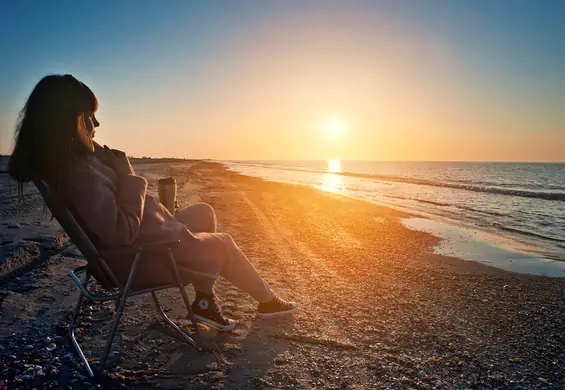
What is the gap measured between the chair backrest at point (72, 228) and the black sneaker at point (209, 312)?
3.34ft

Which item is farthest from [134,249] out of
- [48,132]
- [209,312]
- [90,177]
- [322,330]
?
[322,330]

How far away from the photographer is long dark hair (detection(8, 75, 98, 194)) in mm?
2535

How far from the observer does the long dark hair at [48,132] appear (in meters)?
2.54

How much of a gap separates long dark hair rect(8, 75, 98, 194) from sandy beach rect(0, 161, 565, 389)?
153 centimetres

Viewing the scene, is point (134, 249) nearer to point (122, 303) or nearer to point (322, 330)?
point (122, 303)

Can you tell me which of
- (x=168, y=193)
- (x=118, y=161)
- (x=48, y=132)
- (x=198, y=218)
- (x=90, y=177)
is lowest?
(x=198, y=218)

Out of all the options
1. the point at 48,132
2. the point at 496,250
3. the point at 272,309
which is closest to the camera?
the point at 48,132

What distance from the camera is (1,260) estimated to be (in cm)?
517

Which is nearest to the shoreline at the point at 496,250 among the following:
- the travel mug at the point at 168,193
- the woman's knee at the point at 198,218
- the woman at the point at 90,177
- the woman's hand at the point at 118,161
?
the woman's knee at the point at 198,218

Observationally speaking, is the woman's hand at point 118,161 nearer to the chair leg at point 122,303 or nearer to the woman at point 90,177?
the woman at point 90,177

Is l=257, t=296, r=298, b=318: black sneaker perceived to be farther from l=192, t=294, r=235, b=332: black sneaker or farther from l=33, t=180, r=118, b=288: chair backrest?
l=33, t=180, r=118, b=288: chair backrest

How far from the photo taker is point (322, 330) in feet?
13.0

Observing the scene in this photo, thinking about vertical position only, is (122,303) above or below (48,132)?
below

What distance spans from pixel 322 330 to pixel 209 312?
3.88 feet
